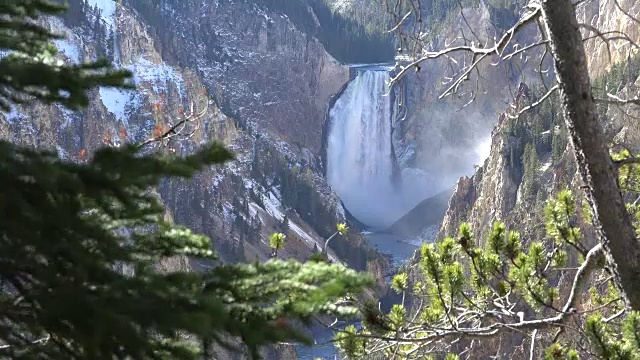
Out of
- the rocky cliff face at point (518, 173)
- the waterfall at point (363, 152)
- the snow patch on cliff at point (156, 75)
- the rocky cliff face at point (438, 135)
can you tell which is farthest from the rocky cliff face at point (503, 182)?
the rocky cliff face at point (438, 135)

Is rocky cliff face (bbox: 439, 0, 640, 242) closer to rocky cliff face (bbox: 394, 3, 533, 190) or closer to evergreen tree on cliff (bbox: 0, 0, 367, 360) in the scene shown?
rocky cliff face (bbox: 394, 3, 533, 190)

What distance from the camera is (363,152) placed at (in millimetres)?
64375

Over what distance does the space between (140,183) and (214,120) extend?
51.4 metres

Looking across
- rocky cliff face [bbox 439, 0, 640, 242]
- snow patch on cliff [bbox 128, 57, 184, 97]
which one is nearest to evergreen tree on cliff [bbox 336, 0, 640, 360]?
rocky cliff face [bbox 439, 0, 640, 242]

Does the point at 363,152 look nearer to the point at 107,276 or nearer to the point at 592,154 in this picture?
the point at 592,154

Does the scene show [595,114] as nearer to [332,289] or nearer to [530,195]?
[332,289]

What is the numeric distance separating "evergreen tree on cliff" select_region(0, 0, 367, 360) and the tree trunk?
136 cm

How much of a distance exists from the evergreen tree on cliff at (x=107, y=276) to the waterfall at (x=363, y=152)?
190ft

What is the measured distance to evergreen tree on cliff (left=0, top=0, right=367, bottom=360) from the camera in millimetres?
1540

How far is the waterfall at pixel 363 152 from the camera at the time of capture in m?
60.8

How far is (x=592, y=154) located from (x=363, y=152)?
61.8 metres

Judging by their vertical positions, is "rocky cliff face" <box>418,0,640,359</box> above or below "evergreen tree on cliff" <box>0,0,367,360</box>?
below

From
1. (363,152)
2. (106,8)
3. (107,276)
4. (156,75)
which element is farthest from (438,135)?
(107,276)

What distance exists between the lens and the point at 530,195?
3303 cm
